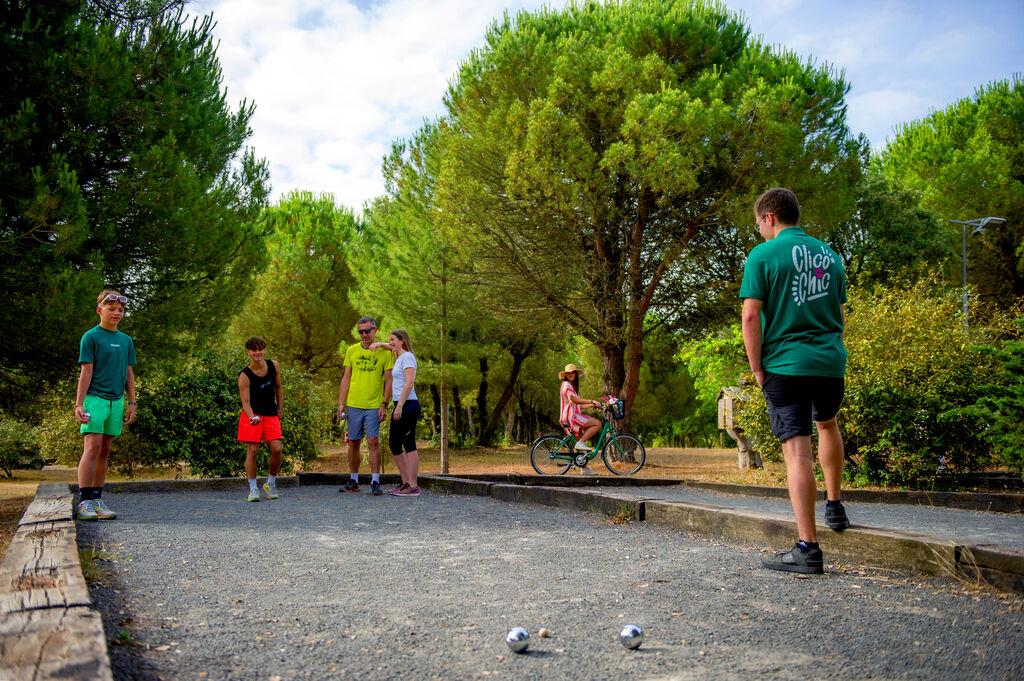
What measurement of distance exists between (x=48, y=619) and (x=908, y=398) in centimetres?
1043

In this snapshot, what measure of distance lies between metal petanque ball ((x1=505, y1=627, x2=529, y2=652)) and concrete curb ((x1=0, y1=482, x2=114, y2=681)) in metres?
1.26

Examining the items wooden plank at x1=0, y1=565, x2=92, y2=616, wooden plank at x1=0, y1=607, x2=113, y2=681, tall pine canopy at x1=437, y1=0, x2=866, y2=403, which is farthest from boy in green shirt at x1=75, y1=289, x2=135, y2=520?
tall pine canopy at x1=437, y1=0, x2=866, y2=403

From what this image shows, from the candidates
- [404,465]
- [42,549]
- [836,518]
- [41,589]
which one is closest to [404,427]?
[404,465]

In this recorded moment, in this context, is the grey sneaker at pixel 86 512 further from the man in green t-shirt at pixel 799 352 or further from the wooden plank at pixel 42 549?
the man in green t-shirt at pixel 799 352

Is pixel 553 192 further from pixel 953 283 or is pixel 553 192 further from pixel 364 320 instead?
pixel 953 283

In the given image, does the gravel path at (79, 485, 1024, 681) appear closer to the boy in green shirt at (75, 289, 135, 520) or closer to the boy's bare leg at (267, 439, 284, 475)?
the boy in green shirt at (75, 289, 135, 520)

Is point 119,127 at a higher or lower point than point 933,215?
lower

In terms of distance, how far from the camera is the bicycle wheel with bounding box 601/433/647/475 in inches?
561

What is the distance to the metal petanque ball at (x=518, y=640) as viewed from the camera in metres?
2.69

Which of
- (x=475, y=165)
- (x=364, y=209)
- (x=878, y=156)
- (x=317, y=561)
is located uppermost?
(x=878, y=156)

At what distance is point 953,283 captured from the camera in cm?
2906

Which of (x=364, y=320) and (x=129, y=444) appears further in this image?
(x=129, y=444)

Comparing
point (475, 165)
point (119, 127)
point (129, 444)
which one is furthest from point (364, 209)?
point (119, 127)

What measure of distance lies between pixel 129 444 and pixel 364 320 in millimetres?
8070
